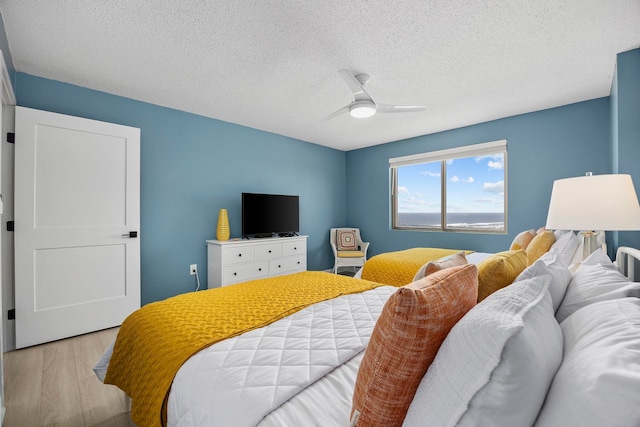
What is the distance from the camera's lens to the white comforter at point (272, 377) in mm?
854

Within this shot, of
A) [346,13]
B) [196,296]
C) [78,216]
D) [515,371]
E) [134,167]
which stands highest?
[346,13]

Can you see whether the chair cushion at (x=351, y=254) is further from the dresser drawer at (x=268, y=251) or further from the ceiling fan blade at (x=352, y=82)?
the ceiling fan blade at (x=352, y=82)

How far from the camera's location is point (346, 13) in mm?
1878

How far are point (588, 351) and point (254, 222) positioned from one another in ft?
12.6

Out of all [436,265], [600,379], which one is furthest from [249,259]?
[600,379]

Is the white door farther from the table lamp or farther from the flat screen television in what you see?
the table lamp

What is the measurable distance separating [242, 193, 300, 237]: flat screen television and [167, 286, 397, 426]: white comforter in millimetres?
2853

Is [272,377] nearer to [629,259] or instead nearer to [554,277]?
[554,277]

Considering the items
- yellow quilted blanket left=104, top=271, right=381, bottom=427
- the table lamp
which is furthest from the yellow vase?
the table lamp

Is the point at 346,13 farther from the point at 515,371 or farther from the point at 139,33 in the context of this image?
the point at 515,371

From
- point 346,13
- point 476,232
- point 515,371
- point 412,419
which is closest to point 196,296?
point 412,419

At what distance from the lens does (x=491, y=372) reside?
524mm

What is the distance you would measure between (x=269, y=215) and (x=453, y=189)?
2.86m

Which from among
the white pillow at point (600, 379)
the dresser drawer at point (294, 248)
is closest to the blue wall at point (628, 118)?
the white pillow at point (600, 379)
